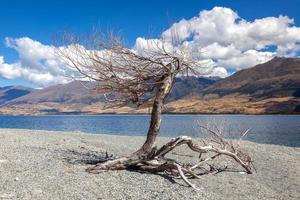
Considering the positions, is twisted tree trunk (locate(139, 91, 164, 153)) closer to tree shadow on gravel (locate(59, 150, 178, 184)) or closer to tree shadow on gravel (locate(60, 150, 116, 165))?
tree shadow on gravel (locate(59, 150, 178, 184))

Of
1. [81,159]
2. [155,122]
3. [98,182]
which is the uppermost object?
[155,122]

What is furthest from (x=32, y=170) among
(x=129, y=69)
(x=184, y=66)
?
(x=184, y=66)

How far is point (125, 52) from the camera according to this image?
63.3ft

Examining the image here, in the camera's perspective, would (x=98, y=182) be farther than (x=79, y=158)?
No

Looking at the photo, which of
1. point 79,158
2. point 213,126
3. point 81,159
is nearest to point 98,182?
point 81,159

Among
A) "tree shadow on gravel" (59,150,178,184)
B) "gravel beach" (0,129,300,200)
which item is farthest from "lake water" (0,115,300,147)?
"tree shadow on gravel" (59,150,178,184)

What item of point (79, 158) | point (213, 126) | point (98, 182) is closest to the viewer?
point (98, 182)

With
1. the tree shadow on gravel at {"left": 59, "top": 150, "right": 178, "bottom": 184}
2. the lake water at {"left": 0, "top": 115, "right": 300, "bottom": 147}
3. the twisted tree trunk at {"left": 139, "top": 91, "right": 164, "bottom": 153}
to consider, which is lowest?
the lake water at {"left": 0, "top": 115, "right": 300, "bottom": 147}

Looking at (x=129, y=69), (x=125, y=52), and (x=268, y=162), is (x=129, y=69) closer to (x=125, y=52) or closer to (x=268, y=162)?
(x=125, y=52)

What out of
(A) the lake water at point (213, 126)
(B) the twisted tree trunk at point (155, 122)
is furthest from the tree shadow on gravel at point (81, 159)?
(A) the lake water at point (213, 126)

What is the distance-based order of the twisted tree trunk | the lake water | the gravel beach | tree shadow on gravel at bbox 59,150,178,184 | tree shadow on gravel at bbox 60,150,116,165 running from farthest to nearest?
the lake water < tree shadow on gravel at bbox 60,150,116,165 < the twisted tree trunk < tree shadow on gravel at bbox 59,150,178,184 < the gravel beach

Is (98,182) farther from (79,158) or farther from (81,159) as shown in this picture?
(79,158)

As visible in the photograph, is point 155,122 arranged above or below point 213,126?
above

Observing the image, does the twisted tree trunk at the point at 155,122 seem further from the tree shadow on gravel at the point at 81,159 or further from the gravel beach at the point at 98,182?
the gravel beach at the point at 98,182
